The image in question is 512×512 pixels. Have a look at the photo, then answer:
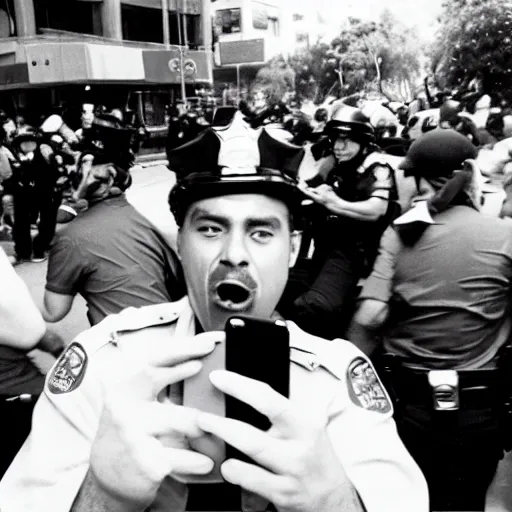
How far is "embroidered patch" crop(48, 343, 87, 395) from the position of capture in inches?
57.5

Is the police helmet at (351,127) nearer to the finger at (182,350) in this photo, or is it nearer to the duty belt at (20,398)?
the duty belt at (20,398)

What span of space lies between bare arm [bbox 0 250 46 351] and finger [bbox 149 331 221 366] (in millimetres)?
1274

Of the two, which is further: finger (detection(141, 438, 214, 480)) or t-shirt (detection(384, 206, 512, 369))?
t-shirt (detection(384, 206, 512, 369))

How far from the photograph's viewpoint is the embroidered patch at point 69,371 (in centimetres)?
146

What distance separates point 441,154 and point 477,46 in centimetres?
1936

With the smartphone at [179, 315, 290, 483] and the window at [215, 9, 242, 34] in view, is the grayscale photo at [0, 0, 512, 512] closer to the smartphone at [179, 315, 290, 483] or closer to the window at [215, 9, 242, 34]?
the smartphone at [179, 315, 290, 483]

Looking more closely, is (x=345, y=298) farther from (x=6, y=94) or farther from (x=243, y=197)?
(x=6, y=94)

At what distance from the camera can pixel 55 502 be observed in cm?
132

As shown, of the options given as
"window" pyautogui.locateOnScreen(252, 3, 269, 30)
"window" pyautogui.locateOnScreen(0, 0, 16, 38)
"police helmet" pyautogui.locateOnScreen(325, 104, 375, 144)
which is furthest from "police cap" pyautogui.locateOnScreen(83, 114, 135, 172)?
"window" pyautogui.locateOnScreen(252, 3, 269, 30)

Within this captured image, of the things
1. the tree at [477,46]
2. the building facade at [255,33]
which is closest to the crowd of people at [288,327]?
the tree at [477,46]

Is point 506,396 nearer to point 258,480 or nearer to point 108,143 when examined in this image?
point 258,480

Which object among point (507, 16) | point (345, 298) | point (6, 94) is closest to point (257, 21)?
point (6, 94)

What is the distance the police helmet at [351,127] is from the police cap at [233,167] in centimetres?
293

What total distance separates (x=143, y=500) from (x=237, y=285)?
16.9 inches
